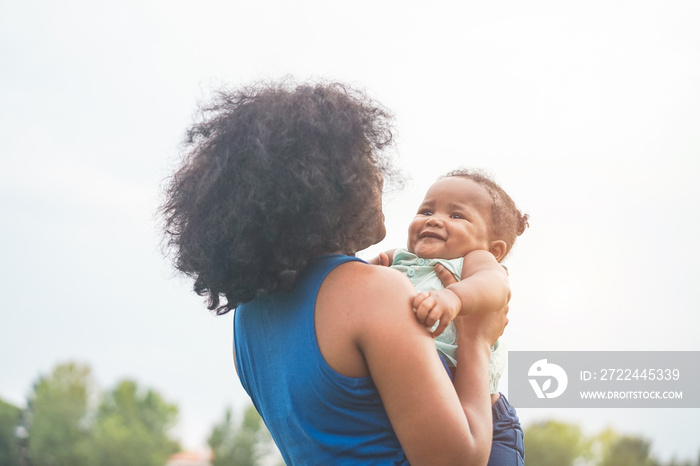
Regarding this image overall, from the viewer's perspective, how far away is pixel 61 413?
150 feet

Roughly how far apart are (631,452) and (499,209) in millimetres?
42345

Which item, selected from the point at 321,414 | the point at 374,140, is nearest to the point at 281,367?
the point at 321,414

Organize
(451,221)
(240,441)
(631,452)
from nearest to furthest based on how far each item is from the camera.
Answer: (451,221)
(631,452)
(240,441)

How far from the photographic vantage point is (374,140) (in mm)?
2215

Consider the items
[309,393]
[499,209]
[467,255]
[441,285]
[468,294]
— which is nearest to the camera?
[309,393]

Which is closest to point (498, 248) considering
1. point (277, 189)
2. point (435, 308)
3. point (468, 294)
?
point (468, 294)

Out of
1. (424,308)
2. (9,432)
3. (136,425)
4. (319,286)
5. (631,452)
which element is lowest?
(424,308)

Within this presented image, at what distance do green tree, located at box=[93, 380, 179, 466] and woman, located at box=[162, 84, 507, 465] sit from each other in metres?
45.5

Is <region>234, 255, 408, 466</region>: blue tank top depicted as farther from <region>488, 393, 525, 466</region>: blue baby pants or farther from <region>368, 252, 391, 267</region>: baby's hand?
<region>368, 252, 391, 267</region>: baby's hand

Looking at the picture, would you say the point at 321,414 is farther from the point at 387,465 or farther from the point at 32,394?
the point at 32,394

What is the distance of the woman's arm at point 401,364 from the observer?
1815 millimetres

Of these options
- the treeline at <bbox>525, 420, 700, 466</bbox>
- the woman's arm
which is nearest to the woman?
the woman's arm

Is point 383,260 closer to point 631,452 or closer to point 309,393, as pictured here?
point 309,393

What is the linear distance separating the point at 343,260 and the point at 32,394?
48908mm
